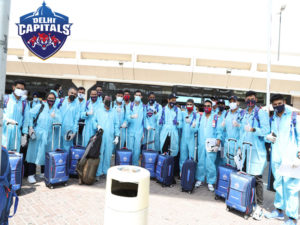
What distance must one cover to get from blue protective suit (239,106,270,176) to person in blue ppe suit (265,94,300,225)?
0.14 metres

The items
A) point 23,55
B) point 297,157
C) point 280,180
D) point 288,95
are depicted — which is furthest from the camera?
point 23,55

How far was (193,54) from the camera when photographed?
11109 mm

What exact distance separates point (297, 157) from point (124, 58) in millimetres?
9448

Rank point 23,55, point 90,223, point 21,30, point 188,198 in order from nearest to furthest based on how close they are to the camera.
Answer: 1. point 90,223
2. point 188,198
3. point 21,30
4. point 23,55

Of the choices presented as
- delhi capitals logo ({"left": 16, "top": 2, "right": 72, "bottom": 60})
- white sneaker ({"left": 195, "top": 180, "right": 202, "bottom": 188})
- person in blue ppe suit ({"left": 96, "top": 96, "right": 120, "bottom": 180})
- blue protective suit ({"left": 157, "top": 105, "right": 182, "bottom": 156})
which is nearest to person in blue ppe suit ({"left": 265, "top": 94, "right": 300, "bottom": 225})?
white sneaker ({"left": 195, "top": 180, "right": 202, "bottom": 188})

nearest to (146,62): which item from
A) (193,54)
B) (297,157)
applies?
(193,54)

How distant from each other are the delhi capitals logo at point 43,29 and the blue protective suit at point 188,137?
6.29 metres

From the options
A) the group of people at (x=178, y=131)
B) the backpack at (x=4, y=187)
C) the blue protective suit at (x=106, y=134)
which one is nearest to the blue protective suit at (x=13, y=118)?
the group of people at (x=178, y=131)

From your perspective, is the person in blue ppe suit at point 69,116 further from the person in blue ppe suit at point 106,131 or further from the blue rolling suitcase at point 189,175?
the blue rolling suitcase at point 189,175

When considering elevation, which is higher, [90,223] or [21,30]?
[21,30]

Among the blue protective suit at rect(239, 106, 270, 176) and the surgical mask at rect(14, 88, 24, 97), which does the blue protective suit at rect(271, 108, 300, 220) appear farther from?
the surgical mask at rect(14, 88, 24, 97)

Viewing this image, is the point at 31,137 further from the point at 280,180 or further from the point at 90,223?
the point at 280,180

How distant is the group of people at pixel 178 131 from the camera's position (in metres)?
3.59

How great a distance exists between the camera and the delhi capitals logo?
8695 millimetres
